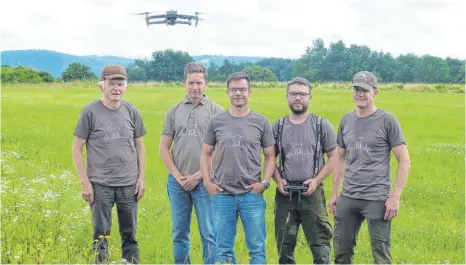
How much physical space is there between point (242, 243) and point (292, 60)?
140 metres

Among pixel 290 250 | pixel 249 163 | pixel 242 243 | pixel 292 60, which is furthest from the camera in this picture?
pixel 292 60

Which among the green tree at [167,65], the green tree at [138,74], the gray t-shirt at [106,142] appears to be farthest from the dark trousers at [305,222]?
the green tree at [138,74]

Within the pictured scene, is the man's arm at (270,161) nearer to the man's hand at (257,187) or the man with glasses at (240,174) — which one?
the man with glasses at (240,174)

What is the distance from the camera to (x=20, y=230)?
7789 millimetres

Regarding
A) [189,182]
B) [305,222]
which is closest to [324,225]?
[305,222]

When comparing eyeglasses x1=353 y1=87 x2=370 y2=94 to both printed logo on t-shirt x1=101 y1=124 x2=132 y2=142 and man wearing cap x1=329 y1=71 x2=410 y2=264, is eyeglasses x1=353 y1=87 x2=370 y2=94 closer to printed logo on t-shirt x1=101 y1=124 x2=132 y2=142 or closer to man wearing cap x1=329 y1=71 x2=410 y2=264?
man wearing cap x1=329 y1=71 x2=410 y2=264

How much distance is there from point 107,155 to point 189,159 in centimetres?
95

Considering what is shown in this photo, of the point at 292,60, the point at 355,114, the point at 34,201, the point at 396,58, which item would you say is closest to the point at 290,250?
the point at 355,114

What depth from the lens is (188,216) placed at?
7227 millimetres

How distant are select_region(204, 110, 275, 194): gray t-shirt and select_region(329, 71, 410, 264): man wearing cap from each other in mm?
939

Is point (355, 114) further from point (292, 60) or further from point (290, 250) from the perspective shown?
point (292, 60)

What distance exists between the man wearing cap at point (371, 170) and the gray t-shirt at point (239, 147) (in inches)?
37.0

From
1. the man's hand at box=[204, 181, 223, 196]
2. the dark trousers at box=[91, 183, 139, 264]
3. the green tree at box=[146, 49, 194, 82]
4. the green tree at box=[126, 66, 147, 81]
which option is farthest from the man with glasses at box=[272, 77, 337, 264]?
the green tree at box=[126, 66, 147, 81]

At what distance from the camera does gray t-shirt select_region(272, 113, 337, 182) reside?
22.0 ft
